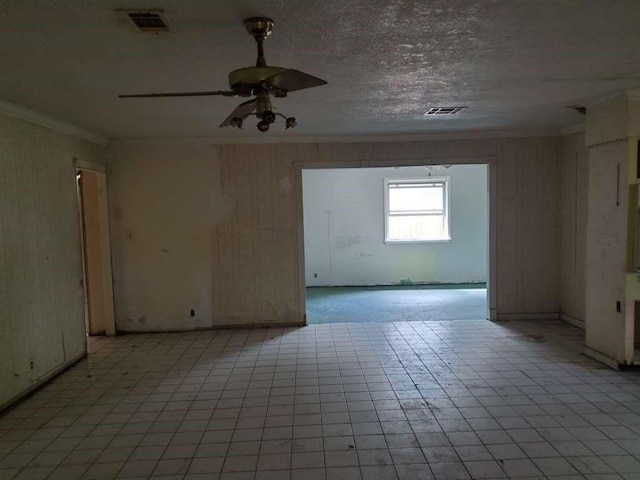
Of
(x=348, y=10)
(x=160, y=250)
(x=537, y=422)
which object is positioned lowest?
(x=537, y=422)

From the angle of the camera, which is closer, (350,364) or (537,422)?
(537,422)

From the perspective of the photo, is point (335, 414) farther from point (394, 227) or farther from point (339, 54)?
point (394, 227)

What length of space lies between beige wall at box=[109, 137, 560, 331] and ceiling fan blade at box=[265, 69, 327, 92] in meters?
3.54

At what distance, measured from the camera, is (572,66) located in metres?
2.91

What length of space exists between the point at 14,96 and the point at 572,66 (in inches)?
157

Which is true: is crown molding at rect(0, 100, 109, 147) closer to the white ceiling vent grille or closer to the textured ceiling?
the textured ceiling

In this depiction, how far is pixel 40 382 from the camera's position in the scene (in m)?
3.81

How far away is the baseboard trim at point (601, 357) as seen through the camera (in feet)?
12.7

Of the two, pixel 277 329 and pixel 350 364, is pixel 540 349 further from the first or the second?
pixel 277 329

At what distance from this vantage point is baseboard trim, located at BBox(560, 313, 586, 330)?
5159mm

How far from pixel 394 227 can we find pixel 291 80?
22.8 feet

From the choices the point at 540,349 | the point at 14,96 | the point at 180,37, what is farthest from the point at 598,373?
the point at 14,96

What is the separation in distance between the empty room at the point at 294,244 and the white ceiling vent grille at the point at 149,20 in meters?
0.01

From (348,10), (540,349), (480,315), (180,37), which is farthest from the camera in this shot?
(480,315)
